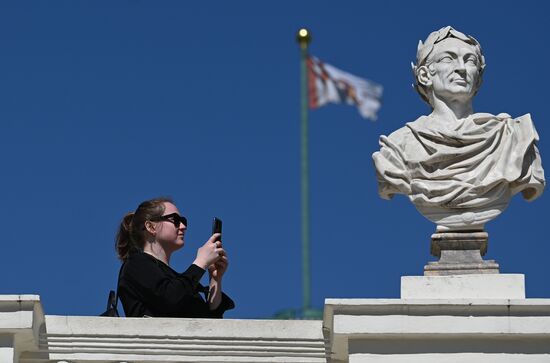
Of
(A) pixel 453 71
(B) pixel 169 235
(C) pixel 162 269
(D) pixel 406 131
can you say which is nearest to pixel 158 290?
(C) pixel 162 269

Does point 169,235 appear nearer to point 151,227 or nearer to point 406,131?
point 151,227

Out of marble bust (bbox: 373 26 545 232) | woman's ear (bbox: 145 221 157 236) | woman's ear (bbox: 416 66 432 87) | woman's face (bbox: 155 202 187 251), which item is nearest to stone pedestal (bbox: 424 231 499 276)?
marble bust (bbox: 373 26 545 232)

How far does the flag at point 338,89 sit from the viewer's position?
137ft

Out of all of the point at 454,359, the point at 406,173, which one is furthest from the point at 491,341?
the point at 406,173

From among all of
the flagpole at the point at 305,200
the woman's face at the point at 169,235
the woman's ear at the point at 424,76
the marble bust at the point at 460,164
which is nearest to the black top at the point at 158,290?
the woman's face at the point at 169,235

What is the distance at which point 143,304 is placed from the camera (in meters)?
17.3

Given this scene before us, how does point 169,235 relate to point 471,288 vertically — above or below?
above

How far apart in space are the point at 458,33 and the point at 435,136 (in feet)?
3.56

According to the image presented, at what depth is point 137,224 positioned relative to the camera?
17969 mm

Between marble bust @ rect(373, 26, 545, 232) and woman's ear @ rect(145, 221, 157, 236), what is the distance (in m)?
1.92

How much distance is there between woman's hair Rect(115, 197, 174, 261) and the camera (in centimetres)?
1794

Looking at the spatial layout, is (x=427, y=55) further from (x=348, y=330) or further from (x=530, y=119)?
(x=348, y=330)

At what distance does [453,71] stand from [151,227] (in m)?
2.83

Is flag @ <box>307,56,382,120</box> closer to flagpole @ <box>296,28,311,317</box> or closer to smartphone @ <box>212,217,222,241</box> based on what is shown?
flagpole @ <box>296,28,311,317</box>
